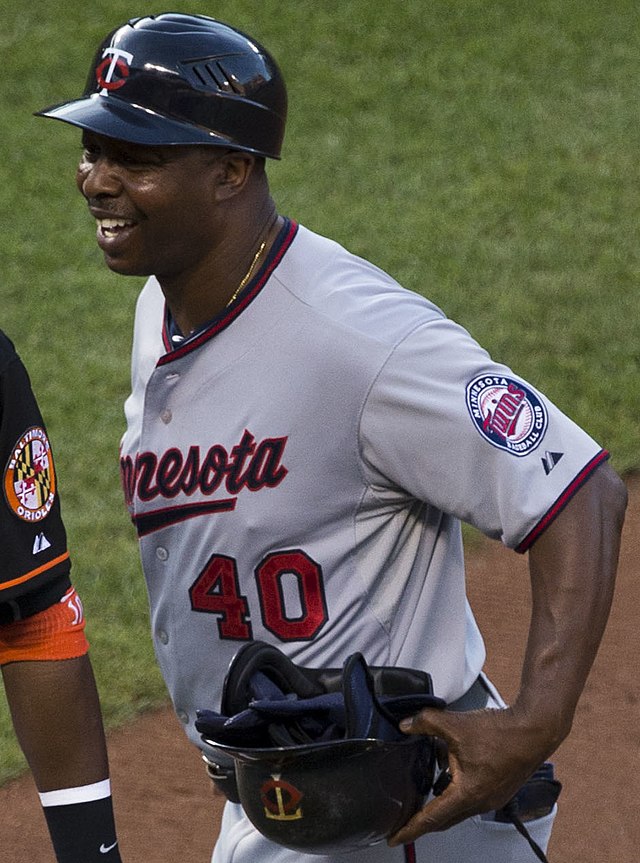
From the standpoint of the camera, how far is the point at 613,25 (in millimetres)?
10594

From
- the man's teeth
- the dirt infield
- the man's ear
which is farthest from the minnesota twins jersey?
the dirt infield

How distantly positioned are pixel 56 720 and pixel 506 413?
2.94ft

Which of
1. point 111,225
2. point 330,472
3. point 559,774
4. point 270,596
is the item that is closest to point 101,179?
point 111,225

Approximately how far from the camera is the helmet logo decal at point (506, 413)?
2502mm

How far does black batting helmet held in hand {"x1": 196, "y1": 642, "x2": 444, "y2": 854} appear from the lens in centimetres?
237

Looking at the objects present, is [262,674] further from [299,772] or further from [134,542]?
[134,542]

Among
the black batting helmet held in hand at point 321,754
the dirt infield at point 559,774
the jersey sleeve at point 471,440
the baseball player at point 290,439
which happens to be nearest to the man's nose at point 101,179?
the baseball player at point 290,439

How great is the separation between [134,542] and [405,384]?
12.0 feet

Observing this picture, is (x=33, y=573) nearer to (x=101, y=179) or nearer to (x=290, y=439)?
(x=290, y=439)

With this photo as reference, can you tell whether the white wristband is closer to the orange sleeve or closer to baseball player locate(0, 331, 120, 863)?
baseball player locate(0, 331, 120, 863)

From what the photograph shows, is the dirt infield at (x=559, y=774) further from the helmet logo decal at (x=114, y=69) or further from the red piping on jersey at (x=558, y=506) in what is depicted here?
the helmet logo decal at (x=114, y=69)

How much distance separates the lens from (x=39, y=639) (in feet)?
8.52

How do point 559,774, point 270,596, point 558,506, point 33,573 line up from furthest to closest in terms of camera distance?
point 559,774 → point 270,596 → point 33,573 → point 558,506

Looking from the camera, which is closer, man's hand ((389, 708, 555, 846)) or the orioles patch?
man's hand ((389, 708, 555, 846))
